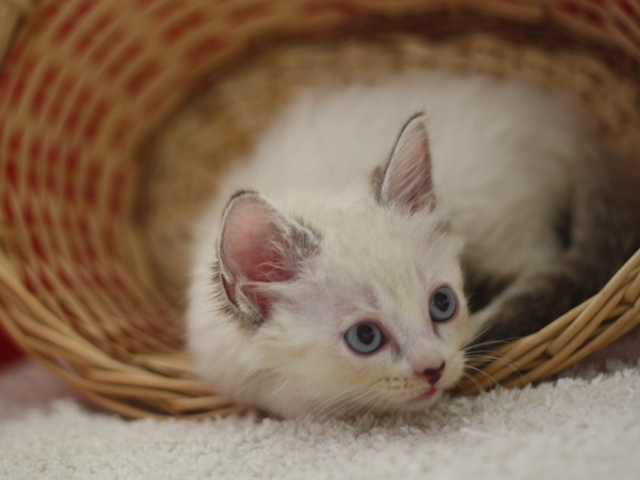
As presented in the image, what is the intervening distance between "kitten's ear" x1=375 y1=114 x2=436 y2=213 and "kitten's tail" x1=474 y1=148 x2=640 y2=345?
12.0 inches

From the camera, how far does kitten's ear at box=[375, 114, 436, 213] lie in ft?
4.14

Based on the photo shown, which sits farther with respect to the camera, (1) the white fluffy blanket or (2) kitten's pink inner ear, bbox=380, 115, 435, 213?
(2) kitten's pink inner ear, bbox=380, 115, 435, 213

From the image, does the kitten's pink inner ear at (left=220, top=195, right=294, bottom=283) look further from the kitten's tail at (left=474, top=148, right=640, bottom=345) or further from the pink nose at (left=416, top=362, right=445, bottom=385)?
the kitten's tail at (left=474, top=148, right=640, bottom=345)

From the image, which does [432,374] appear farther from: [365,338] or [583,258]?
[583,258]

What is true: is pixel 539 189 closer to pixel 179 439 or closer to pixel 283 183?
pixel 283 183

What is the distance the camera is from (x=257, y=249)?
1.20m

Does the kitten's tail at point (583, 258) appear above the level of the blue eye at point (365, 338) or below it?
above

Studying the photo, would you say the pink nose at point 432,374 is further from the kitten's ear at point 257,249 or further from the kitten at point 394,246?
the kitten's ear at point 257,249

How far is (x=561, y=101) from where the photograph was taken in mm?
1894

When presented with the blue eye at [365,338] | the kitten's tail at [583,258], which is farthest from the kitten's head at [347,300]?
the kitten's tail at [583,258]

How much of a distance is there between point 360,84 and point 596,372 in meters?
1.26

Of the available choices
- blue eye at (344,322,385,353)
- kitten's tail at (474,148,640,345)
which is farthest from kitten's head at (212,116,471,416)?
kitten's tail at (474,148,640,345)

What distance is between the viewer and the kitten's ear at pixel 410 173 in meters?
1.26

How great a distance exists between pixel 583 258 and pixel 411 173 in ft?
1.61
